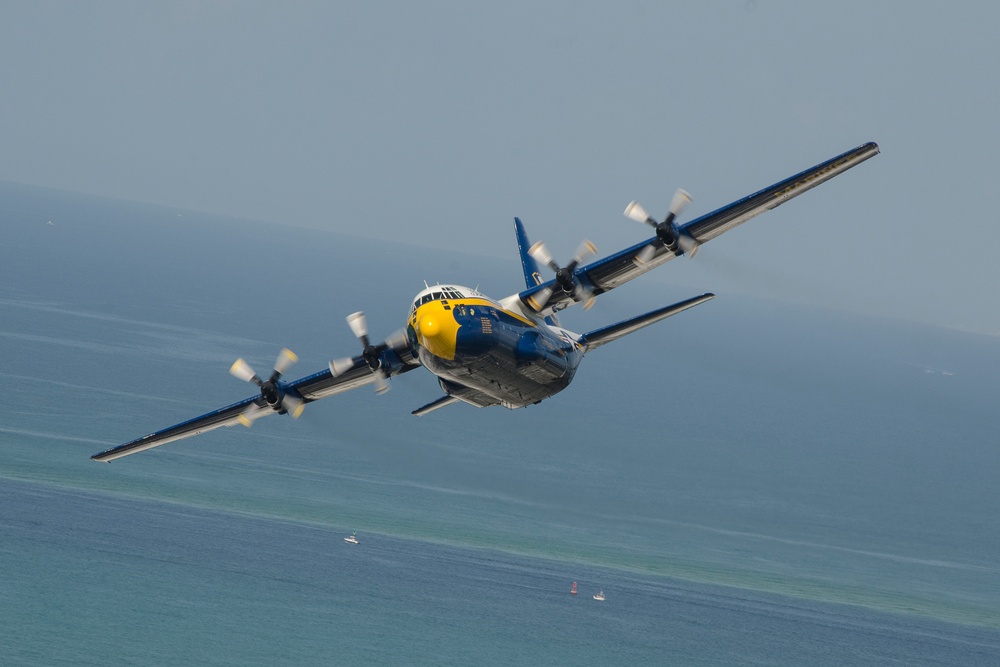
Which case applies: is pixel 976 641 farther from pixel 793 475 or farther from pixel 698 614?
pixel 793 475

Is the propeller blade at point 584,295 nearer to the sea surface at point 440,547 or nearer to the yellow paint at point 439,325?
the yellow paint at point 439,325

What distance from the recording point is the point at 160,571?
353 ft

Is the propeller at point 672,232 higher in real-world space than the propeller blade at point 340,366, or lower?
higher

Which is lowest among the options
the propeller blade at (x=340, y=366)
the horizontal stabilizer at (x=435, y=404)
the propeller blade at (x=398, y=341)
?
the horizontal stabilizer at (x=435, y=404)

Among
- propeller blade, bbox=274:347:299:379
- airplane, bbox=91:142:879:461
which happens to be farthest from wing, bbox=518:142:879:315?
propeller blade, bbox=274:347:299:379

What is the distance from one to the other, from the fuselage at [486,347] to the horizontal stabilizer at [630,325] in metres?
A: 2.08

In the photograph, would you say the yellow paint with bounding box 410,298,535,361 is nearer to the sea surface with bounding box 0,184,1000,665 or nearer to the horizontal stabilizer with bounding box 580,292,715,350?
the horizontal stabilizer with bounding box 580,292,715,350

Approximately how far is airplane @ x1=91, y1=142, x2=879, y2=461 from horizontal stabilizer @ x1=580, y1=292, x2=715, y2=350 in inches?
2.9

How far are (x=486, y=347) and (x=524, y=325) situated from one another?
3267mm

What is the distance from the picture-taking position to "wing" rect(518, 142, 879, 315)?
4691 cm

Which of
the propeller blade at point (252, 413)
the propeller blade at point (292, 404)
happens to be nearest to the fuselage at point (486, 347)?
the propeller blade at point (292, 404)

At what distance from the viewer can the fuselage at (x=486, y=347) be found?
46.8m

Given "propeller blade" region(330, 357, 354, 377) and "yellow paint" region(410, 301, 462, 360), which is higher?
"propeller blade" region(330, 357, 354, 377)

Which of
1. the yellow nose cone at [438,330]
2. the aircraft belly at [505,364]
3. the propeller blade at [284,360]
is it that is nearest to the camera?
the yellow nose cone at [438,330]
